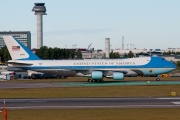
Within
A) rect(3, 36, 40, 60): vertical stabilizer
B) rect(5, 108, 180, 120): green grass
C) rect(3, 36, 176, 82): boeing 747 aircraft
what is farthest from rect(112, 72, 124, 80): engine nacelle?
rect(5, 108, 180, 120): green grass

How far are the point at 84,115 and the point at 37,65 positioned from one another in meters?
44.4

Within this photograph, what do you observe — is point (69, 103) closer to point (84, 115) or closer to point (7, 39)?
point (84, 115)

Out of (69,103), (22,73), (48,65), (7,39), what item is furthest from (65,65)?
(22,73)

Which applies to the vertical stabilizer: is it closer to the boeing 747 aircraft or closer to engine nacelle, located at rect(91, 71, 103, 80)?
the boeing 747 aircraft

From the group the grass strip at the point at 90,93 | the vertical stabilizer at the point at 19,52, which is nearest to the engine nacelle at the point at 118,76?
the vertical stabilizer at the point at 19,52

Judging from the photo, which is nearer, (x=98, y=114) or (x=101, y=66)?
(x=98, y=114)

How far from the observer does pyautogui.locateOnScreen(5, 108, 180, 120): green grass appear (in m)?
27.2

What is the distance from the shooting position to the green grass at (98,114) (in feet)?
89.4

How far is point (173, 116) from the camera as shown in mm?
27609

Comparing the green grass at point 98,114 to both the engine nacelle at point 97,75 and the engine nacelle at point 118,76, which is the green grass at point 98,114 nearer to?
the engine nacelle at point 118,76

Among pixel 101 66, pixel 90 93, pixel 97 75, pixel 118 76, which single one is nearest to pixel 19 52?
pixel 101 66

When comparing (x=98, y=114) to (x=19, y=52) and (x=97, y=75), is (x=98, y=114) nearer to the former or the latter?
(x=97, y=75)

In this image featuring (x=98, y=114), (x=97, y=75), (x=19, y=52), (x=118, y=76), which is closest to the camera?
(x=98, y=114)

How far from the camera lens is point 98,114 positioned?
2911cm
